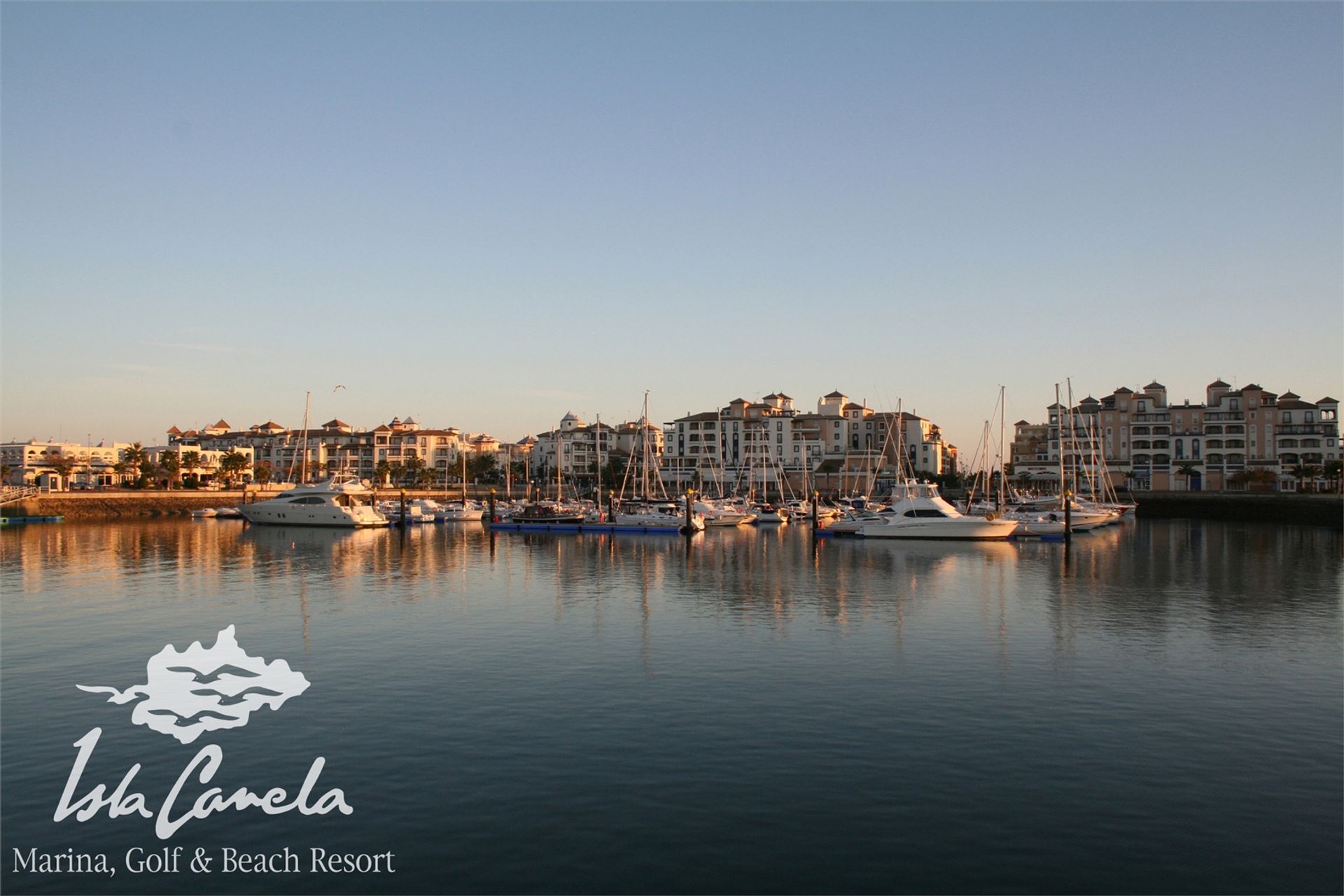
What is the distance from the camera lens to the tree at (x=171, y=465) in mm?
142375

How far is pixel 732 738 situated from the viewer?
18.8 m

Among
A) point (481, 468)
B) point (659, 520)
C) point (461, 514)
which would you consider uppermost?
point (481, 468)

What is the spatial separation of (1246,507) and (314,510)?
99447 millimetres

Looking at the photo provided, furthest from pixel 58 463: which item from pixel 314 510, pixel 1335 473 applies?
pixel 1335 473

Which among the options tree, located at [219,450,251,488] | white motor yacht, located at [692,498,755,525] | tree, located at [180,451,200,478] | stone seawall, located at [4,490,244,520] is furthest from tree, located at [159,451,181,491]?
white motor yacht, located at [692,498,755,525]

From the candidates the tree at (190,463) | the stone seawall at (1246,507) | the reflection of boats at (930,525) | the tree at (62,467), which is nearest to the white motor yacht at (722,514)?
the reflection of boats at (930,525)

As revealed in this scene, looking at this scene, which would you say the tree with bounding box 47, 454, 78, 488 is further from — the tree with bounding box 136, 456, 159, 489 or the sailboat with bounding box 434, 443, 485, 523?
the sailboat with bounding box 434, 443, 485, 523

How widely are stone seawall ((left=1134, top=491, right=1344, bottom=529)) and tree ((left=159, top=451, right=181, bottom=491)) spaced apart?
134 m

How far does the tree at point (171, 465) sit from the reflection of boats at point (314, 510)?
169ft

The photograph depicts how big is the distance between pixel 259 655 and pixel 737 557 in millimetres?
35843

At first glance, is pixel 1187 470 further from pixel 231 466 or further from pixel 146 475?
pixel 146 475

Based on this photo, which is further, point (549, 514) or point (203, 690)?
point (549, 514)

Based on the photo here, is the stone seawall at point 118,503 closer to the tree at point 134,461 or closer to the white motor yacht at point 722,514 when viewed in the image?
the tree at point 134,461

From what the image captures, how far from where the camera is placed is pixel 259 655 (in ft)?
88.1
